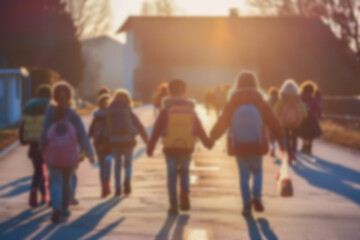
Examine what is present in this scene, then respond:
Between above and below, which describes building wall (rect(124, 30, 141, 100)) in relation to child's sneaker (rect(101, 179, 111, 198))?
above

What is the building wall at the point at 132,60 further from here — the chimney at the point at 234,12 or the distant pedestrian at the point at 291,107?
the distant pedestrian at the point at 291,107

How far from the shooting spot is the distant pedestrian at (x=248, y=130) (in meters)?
8.99

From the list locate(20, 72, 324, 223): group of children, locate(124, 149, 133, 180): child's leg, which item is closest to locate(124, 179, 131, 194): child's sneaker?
locate(124, 149, 133, 180): child's leg

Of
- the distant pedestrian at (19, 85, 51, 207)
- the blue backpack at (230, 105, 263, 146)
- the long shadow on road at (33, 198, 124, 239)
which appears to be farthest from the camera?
the distant pedestrian at (19, 85, 51, 207)

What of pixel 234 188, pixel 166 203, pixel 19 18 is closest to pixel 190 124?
pixel 166 203

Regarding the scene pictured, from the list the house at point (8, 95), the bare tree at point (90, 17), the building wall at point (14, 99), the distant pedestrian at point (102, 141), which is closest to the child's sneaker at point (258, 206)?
the distant pedestrian at point (102, 141)

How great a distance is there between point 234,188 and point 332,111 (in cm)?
1982

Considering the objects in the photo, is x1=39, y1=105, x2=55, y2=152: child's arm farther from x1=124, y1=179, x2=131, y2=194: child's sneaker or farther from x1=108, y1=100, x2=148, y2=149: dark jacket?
x1=124, y1=179, x2=131, y2=194: child's sneaker

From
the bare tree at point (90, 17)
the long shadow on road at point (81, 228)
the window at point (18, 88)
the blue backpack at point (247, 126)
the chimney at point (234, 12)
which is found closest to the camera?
the long shadow on road at point (81, 228)

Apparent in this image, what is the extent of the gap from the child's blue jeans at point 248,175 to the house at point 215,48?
65.4m

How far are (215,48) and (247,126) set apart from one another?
72643 millimetres

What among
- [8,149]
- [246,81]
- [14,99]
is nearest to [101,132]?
[246,81]

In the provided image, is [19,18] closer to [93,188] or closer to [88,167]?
[88,167]

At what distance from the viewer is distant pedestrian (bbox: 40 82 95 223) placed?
28.4ft
